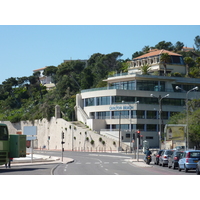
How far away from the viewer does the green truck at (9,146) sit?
28.5 metres

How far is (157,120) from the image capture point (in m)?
88.8

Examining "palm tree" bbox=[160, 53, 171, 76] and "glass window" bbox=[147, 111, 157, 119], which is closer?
"glass window" bbox=[147, 111, 157, 119]

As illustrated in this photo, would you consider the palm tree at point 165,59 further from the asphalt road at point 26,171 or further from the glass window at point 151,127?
the asphalt road at point 26,171

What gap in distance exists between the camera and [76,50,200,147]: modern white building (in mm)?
86875

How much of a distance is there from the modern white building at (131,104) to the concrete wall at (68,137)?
2.80 meters

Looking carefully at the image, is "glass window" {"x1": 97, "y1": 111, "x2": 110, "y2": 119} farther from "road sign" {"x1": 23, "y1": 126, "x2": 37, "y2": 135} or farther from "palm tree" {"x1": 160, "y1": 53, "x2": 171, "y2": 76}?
"road sign" {"x1": 23, "y1": 126, "x2": 37, "y2": 135}

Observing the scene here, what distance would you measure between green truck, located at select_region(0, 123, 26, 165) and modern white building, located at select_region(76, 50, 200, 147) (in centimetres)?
5232

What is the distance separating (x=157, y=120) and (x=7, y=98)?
64.4 metres

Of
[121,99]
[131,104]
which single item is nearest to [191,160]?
[131,104]

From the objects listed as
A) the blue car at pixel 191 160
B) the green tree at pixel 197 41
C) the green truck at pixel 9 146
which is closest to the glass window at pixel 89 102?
the green truck at pixel 9 146

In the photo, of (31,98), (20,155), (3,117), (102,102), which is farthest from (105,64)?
(20,155)

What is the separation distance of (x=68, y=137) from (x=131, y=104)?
1510 cm

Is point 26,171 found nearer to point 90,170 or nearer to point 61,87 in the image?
point 90,170

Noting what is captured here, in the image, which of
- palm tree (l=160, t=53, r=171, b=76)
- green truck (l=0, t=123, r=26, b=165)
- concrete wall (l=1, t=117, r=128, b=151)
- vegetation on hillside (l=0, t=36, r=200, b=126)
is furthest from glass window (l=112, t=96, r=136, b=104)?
green truck (l=0, t=123, r=26, b=165)
